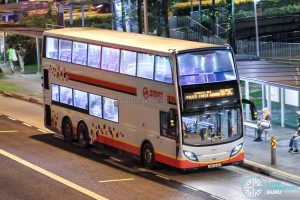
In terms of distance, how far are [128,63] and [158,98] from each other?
2088 mm

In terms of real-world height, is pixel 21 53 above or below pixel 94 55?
below

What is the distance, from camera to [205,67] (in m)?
21.9

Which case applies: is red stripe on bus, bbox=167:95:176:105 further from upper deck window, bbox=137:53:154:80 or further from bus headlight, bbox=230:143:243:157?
bus headlight, bbox=230:143:243:157

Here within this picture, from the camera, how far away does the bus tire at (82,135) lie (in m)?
26.7

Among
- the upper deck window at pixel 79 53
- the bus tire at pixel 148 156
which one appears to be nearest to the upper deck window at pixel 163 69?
the bus tire at pixel 148 156

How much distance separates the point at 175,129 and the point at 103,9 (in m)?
49.2

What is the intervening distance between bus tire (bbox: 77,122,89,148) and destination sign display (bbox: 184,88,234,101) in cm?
610

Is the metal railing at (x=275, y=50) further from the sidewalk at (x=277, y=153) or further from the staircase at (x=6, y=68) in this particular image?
the staircase at (x=6, y=68)

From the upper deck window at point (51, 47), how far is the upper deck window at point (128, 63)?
4730 millimetres

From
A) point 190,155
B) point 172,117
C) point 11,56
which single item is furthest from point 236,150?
point 11,56

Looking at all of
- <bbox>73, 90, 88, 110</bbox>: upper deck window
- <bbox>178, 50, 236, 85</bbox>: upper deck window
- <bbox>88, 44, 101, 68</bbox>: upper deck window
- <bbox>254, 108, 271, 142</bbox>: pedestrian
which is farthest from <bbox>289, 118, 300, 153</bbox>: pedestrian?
<bbox>73, 90, 88, 110</bbox>: upper deck window

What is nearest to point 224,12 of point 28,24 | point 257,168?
point 28,24

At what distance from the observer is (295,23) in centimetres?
5719

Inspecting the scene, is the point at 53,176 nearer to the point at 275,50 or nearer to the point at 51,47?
the point at 51,47
